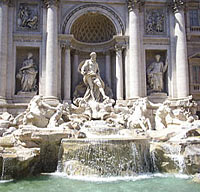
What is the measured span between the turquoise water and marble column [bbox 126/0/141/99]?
9.14m

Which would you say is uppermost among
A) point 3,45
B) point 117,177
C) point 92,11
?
point 92,11

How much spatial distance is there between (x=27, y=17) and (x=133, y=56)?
868 centimetres

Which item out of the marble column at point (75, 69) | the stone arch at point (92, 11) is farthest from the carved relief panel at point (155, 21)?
the marble column at point (75, 69)

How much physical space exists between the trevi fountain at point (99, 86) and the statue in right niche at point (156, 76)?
3.1 inches

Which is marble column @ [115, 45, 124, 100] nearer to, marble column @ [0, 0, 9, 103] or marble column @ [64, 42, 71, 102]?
marble column @ [64, 42, 71, 102]

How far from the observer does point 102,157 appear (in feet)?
33.5

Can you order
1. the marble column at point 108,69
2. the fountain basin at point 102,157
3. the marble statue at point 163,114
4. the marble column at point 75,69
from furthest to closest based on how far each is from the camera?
the marble column at point 108,69
the marble column at point 75,69
the marble statue at point 163,114
the fountain basin at point 102,157

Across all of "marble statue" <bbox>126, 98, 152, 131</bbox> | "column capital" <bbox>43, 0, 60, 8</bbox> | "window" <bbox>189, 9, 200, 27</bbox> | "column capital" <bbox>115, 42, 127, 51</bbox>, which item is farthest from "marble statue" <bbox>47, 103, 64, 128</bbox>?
"window" <bbox>189, 9, 200, 27</bbox>

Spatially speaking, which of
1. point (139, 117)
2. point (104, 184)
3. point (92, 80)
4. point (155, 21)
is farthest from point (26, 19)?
point (104, 184)

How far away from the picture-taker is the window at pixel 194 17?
2036 centimetres

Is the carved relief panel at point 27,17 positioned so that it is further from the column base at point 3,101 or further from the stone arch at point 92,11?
the column base at point 3,101

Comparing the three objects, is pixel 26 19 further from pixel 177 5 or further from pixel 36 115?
pixel 177 5

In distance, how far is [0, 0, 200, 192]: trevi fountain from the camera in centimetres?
1083

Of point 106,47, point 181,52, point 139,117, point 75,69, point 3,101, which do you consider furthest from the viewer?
point 106,47
